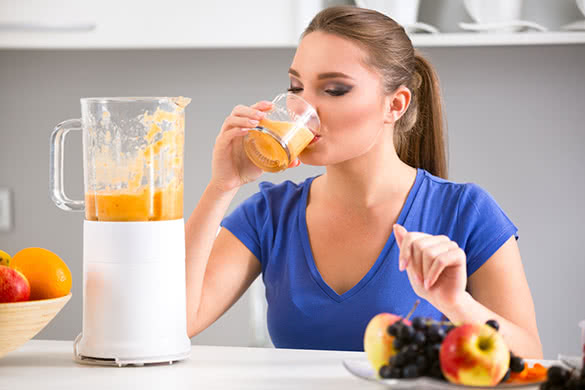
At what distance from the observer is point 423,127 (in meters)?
Result: 1.65

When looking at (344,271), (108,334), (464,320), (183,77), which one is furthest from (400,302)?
(183,77)

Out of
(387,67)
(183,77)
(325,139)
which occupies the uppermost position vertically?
(183,77)

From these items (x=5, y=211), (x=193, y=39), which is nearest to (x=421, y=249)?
(x=193, y=39)

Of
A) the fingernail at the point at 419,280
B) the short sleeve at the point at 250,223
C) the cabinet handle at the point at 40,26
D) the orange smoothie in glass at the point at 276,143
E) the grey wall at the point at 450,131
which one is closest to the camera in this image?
the fingernail at the point at 419,280

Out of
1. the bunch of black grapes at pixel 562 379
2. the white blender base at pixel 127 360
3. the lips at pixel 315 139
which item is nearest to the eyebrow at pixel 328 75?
the lips at pixel 315 139

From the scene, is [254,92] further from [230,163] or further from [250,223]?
[230,163]

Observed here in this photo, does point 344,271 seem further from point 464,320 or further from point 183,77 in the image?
point 183,77

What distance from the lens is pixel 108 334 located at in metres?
0.97

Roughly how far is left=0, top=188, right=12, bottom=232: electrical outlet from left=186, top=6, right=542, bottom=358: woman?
51.7 inches

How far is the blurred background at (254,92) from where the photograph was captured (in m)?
2.15

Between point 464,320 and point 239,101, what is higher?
point 239,101

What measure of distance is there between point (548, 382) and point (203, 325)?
864mm

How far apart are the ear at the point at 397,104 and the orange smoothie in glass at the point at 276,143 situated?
26cm

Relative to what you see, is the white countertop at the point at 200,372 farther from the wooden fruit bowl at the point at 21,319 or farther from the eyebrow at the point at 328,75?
the eyebrow at the point at 328,75
